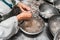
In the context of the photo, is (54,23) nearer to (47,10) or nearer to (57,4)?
(47,10)

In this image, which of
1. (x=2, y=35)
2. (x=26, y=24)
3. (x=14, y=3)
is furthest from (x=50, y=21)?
(x=2, y=35)

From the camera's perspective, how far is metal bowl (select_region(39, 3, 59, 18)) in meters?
1.06

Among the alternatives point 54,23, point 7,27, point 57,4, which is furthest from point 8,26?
point 57,4

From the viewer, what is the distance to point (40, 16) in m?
1.06

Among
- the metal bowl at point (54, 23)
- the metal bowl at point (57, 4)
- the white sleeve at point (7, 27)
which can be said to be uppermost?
the white sleeve at point (7, 27)

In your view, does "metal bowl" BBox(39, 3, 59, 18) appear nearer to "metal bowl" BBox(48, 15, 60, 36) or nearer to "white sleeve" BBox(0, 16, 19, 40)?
"metal bowl" BBox(48, 15, 60, 36)

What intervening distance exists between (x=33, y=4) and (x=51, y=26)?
35 cm

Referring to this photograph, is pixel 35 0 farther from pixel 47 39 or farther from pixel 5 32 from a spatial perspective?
pixel 5 32

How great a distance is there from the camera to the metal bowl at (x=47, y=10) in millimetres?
1061

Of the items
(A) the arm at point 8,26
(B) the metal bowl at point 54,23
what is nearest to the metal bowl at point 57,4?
(B) the metal bowl at point 54,23

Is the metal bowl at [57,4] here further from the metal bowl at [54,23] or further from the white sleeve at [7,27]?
the white sleeve at [7,27]

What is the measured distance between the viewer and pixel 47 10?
1112 millimetres

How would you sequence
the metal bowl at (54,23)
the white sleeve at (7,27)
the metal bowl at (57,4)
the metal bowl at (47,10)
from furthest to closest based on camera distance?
the metal bowl at (57,4) → the metal bowl at (47,10) → the metal bowl at (54,23) → the white sleeve at (7,27)

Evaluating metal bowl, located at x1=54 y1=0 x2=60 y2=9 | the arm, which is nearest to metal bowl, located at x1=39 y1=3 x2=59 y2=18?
metal bowl, located at x1=54 y1=0 x2=60 y2=9
